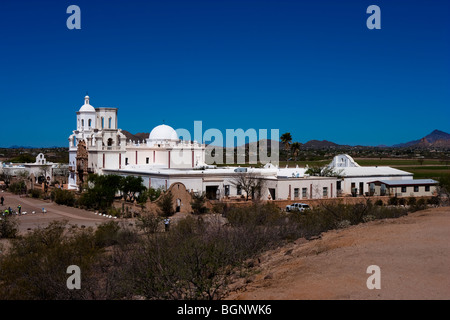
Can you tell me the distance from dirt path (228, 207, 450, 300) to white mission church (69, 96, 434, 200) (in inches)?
899

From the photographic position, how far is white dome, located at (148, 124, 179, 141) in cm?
5850

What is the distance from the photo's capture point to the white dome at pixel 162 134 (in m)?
58.5

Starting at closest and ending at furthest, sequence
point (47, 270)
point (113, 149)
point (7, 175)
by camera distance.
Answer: point (47, 270), point (113, 149), point (7, 175)

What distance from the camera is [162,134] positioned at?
5869 centimetres

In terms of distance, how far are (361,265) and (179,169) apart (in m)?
39.1

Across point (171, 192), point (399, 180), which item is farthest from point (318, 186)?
point (171, 192)

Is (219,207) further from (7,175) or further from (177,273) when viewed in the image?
(7,175)

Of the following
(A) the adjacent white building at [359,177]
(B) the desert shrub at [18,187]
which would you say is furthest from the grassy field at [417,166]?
(B) the desert shrub at [18,187]

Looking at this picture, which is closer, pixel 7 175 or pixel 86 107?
pixel 86 107

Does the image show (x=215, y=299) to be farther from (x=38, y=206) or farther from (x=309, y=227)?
(x=38, y=206)

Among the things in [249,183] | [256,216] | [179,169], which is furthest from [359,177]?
[256,216]

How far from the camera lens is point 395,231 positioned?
53.3 feet

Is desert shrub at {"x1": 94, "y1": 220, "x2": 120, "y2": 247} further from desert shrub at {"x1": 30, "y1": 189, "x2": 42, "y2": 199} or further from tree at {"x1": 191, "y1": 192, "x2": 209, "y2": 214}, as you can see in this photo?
desert shrub at {"x1": 30, "y1": 189, "x2": 42, "y2": 199}

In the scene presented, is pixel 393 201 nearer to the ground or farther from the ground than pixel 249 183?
nearer to the ground
